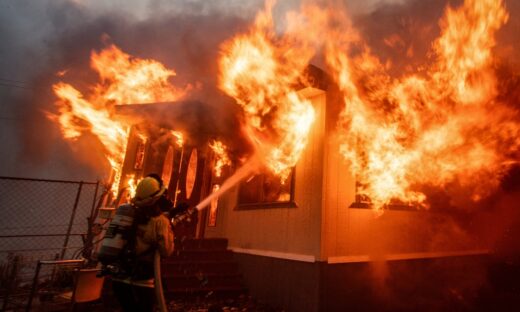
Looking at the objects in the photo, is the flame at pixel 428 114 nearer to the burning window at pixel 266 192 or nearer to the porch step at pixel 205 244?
the burning window at pixel 266 192

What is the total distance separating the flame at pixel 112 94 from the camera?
9.38m

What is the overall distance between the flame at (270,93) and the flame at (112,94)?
2.44 m

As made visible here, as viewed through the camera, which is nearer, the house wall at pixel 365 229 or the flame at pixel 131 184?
the house wall at pixel 365 229

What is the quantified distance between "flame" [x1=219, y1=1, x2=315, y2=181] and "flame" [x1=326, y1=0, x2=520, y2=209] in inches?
35.9

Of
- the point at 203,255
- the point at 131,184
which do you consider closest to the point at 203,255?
the point at 203,255

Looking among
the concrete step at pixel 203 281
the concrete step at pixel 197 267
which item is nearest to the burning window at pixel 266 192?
the concrete step at pixel 197 267

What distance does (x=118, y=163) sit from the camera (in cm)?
1050

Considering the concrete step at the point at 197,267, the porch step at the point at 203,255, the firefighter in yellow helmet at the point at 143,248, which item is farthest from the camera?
the porch step at the point at 203,255

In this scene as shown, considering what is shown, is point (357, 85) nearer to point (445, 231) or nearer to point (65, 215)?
point (445, 231)

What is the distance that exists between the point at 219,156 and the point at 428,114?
5.77 metres

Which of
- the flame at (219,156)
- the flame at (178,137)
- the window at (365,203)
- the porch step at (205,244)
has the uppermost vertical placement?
the flame at (178,137)

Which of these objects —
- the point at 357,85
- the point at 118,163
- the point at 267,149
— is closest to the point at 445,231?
the point at 357,85

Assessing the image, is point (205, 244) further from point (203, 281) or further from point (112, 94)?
point (112, 94)

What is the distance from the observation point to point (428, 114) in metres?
7.42
